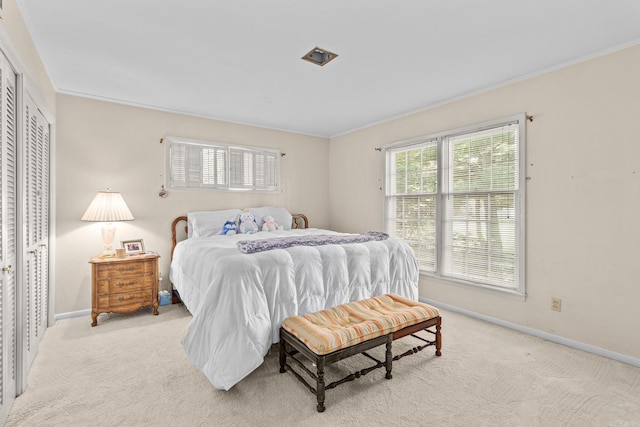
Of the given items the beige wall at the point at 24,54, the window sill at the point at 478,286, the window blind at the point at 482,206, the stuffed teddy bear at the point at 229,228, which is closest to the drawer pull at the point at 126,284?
the stuffed teddy bear at the point at 229,228

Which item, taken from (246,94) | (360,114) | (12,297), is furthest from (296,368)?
(360,114)

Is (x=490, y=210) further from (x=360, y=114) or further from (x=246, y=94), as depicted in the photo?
(x=246, y=94)

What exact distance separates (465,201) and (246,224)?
264 centimetres

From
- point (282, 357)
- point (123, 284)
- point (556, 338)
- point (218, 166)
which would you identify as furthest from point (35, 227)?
point (556, 338)

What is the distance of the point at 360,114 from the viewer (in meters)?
4.27

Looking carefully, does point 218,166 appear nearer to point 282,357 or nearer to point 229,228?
point 229,228

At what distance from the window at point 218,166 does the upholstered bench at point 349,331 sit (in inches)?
108

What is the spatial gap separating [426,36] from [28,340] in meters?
3.69

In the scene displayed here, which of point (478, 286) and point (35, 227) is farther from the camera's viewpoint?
point (478, 286)

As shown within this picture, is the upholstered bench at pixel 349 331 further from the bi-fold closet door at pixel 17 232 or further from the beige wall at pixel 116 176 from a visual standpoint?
the beige wall at pixel 116 176

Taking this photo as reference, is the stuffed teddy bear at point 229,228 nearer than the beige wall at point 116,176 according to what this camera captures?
No

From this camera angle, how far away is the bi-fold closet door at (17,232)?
5.77ft

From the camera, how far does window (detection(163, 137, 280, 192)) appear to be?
4.08 metres

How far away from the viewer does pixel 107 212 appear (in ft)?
10.9
